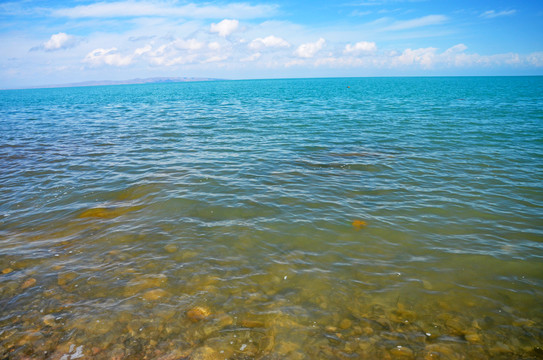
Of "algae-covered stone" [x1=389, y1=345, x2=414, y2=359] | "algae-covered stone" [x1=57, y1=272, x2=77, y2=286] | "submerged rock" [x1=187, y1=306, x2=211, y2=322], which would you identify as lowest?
Result: "algae-covered stone" [x1=389, y1=345, x2=414, y2=359]

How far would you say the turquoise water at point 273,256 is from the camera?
5.38 metres

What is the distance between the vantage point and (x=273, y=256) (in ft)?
26.5

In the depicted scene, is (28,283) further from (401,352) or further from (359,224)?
(359,224)

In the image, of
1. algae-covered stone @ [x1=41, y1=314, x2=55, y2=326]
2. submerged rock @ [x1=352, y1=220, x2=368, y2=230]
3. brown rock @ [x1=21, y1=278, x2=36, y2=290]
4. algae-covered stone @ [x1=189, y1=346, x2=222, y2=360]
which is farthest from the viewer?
submerged rock @ [x1=352, y1=220, x2=368, y2=230]

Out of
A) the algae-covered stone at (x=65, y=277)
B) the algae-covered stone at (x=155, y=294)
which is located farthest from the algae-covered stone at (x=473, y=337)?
the algae-covered stone at (x=65, y=277)

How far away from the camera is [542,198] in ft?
38.0

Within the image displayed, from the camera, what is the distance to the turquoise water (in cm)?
538

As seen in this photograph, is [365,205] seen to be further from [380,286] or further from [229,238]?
[229,238]

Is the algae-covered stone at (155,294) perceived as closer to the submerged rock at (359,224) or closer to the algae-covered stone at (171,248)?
the algae-covered stone at (171,248)

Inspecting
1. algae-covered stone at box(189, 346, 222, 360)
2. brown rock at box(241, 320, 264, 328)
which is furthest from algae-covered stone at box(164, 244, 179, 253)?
algae-covered stone at box(189, 346, 222, 360)

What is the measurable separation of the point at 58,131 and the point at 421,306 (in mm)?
32962

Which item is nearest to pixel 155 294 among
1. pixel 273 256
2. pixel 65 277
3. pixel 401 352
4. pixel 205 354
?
pixel 205 354

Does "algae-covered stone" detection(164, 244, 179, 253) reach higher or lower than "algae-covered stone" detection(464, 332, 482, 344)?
higher

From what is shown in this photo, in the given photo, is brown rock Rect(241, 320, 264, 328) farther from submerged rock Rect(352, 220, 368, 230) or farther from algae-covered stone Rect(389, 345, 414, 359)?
submerged rock Rect(352, 220, 368, 230)
